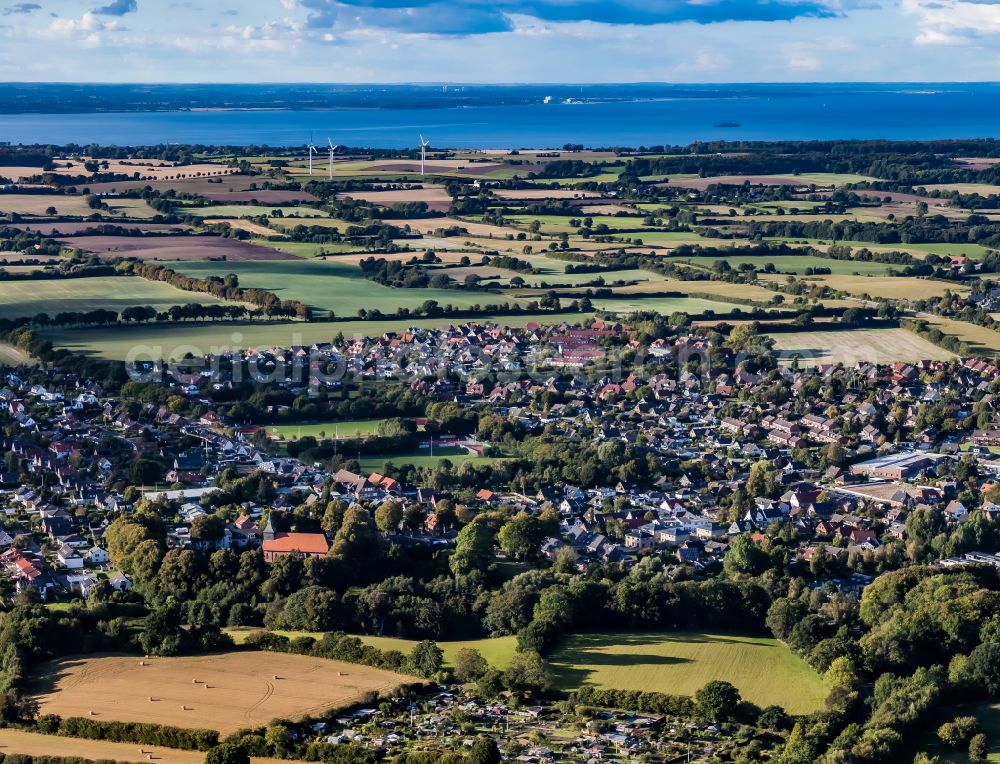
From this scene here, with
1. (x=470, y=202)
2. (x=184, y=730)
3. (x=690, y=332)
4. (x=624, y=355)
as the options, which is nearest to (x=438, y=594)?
(x=184, y=730)

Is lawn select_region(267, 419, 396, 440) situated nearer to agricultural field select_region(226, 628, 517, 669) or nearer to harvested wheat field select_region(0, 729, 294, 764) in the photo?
agricultural field select_region(226, 628, 517, 669)

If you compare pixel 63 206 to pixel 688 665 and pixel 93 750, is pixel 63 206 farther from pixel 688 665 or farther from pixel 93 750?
pixel 93 750

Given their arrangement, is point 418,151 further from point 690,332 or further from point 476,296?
point 690,332

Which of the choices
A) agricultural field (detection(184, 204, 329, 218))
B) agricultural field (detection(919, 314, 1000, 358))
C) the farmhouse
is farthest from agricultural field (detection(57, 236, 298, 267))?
the farmhouse

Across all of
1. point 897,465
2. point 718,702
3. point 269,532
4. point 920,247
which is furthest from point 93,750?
point 920,247

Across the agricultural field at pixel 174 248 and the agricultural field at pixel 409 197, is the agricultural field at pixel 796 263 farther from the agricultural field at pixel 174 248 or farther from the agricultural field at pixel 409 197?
the agricultural field at pixel 409 197
